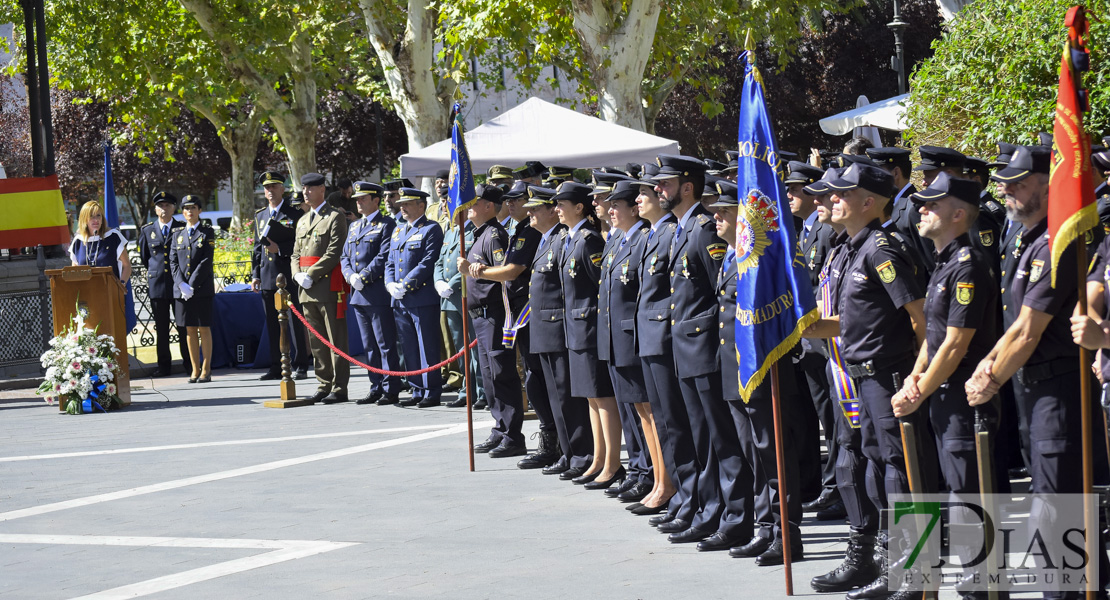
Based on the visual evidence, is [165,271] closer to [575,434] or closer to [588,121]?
[588,121]

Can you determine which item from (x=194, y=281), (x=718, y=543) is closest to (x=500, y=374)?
(x=718, y=543)

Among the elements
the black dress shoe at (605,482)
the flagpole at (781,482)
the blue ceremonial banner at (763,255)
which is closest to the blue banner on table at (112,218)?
the black dress shoe at (605,482)

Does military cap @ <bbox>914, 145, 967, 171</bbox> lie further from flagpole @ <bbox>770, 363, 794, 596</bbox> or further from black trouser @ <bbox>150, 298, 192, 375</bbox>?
black trouser @ <bbox>150, 298, 192, 375</bbox>

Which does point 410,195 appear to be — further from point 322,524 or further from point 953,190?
point 953,190

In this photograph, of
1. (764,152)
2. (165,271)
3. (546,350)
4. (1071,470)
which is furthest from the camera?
(165,271)

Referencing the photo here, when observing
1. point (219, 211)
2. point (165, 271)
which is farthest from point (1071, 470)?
point (219, 211)

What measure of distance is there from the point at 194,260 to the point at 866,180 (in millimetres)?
11180

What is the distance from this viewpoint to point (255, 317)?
55.4 feet

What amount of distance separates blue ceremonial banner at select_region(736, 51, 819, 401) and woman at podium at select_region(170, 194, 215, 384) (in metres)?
10.6

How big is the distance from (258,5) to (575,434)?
18.7m

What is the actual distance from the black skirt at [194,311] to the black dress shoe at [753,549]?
33.5 ft

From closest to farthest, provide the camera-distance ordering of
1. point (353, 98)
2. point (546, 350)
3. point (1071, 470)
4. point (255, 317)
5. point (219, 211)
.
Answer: point (1071, 470), point (546, 350), point (255, 317), point (353, 98), point (219, 211)

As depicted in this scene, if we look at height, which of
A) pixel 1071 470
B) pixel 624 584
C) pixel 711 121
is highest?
pixel 711 121

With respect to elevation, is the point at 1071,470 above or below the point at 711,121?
below
